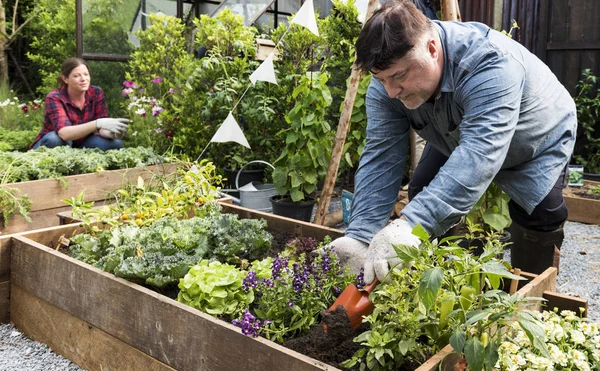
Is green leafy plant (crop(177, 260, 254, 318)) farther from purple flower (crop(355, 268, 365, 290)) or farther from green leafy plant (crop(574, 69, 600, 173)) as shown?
green leafy plant (crop(574, 69, 600, 173))

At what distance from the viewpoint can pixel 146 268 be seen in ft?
7.16

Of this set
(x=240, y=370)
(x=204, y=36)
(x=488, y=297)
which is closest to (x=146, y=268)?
A: (x=240, y=370)

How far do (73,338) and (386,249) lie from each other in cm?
136

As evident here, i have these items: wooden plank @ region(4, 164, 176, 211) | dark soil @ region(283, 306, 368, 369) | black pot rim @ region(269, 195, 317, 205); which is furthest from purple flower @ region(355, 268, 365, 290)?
black pot rim @ region(269, 195, 317, 205)

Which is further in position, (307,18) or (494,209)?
(307,18)

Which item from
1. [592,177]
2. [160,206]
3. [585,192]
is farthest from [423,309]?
[592,177]

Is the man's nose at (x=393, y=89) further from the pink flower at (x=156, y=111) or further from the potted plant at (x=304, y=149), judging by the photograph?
the pink flower at (x=156, y=111)

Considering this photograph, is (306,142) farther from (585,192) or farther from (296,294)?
(585,192)

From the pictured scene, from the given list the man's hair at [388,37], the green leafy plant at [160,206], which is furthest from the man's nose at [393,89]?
the green leafy plant at [160,206]

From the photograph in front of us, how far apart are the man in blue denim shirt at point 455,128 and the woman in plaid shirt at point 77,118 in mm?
2972

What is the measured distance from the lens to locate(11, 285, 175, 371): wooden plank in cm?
206

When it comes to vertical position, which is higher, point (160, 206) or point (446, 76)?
point (446, 76)

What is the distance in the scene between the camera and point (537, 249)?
2639 mm

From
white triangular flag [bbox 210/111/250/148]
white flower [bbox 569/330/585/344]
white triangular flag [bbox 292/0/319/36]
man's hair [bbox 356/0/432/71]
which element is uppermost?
white triangular flag [bbox 292/0/319/36]
